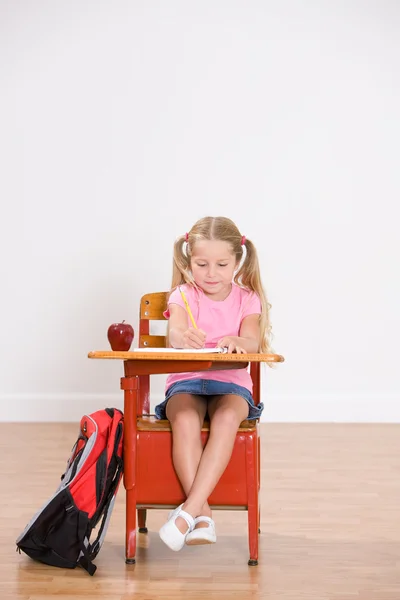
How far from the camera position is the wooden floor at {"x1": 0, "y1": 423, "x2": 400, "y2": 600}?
78.0 inches

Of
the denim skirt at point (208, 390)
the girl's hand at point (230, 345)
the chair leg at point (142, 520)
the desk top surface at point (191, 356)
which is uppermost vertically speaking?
the girl's hand at point (230, 345)

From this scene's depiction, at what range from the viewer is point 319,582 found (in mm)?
2029

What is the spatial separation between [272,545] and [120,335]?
2.26 ft

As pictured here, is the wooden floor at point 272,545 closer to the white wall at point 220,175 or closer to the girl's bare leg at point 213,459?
the girl's bare leg at point 213,459

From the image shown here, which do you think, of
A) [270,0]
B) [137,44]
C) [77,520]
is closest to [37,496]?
[77,520]

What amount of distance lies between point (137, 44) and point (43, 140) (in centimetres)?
72

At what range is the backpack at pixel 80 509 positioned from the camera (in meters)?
2.11

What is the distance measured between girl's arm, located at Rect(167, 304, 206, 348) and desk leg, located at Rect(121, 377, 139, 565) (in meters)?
0.20

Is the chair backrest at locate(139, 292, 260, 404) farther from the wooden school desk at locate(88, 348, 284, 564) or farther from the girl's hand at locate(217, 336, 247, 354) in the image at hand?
the wooden school desk at locate(88, 348, 284, 564)

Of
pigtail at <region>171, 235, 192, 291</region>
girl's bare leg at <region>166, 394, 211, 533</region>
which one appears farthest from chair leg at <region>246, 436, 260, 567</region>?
pigtail at <region>171, 235, 192, 291</region>

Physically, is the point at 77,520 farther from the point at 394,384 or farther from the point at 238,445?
the point at 394,384

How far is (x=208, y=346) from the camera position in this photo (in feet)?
8.11

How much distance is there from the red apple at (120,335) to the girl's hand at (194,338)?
0.15m

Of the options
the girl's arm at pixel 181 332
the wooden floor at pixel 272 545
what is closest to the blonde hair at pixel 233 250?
the girl's arm at pixel 181 332
